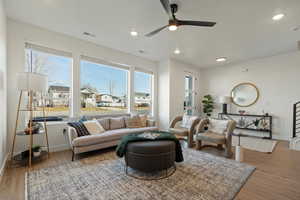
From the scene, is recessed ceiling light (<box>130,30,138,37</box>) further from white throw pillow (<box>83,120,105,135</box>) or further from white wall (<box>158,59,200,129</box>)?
white throw pillow (<box>83,120,105,135</box>)

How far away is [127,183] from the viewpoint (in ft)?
7.09

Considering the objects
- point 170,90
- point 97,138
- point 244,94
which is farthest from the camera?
point 244,94

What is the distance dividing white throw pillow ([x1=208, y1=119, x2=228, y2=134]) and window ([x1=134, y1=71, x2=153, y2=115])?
2586 millimetres

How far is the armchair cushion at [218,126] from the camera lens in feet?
12.0

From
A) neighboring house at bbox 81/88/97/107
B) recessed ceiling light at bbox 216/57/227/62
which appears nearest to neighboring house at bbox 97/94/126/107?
neighboring house at bbox 81/88/97/107

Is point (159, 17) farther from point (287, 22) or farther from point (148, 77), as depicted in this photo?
point (148, 77)

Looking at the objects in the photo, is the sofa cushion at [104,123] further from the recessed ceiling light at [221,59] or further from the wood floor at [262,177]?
the recessed ceiling light at [221,59]

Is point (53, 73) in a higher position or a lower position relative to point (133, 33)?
lower

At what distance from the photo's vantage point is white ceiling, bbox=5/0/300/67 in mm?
2494

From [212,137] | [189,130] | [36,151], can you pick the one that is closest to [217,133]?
[212,137]

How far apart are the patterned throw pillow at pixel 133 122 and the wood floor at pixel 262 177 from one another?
1175mm

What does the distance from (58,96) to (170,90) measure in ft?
12.1

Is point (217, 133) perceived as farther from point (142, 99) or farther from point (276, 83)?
point (276, 83)

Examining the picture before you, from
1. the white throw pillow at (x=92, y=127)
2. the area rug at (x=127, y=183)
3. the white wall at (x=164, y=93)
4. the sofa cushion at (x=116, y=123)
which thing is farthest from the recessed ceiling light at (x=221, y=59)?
the white throw pillow at (x=92, y=127)
